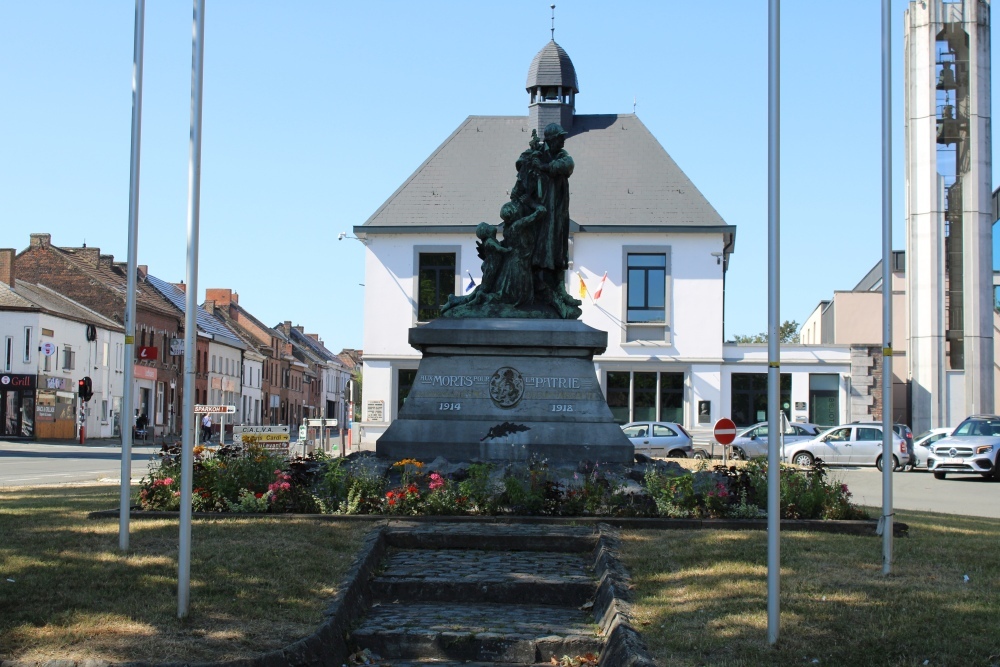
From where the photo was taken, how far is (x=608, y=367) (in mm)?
47562

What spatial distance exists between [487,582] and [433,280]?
39.4 meters

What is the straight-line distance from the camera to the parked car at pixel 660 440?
36750 mm

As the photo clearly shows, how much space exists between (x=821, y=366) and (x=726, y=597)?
40.7m

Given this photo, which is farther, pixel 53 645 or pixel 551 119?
pixel 551 119

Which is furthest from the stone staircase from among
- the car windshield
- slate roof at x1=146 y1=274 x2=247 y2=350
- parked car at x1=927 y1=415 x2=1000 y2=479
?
slate roof at x1=146 y1=274 x2=247 y2=350

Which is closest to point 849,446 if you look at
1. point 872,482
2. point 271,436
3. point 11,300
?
point 872,482

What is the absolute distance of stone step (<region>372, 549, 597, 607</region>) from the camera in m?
9.89

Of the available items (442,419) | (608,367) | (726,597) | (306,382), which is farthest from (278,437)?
(306,382)

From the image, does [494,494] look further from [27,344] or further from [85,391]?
[27,344]

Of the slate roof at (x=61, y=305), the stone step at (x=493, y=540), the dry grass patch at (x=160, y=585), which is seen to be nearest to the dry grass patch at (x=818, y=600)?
the stone step at (x=493, y=540)

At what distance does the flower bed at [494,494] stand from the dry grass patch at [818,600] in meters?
1.14

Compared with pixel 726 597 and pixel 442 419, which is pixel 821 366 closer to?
pixel 442 419

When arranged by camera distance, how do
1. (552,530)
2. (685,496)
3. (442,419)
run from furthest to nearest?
(442,419)
(685,496)
(552,530)

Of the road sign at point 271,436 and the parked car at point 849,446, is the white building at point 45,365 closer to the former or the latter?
the road sign at point 271,436
